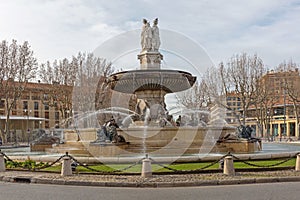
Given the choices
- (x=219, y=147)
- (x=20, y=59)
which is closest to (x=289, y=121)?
(x=20, y=59)

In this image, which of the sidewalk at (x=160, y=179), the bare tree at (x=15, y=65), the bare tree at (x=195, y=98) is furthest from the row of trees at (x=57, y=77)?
the sidewalk at (x=160, y=179)

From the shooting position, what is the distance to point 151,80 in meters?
23.4

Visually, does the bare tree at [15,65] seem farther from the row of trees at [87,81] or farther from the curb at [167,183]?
the curb at [167,183]

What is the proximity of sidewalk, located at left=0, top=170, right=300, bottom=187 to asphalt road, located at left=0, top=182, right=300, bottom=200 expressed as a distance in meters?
0.40

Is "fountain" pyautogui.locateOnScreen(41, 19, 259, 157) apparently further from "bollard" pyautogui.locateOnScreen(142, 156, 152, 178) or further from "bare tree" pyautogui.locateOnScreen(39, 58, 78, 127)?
"bare tree" pyautogui.locateOnScreen(39, 58, 78, 127)

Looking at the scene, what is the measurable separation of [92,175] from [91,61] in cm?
3755

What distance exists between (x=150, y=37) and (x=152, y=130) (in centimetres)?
827

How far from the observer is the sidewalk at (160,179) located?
11.8 m

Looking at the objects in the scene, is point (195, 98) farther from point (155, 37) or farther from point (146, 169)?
point (146, 169)

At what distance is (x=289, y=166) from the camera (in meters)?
14.4

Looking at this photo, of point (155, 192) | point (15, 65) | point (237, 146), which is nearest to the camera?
point (155, 192)

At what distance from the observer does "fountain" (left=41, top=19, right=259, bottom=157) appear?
1844cm

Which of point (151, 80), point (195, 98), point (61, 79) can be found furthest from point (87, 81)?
point (151, 80)

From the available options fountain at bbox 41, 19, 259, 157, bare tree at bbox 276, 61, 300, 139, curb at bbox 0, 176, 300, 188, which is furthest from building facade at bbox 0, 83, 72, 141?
curb at bbox 0, 176, 300, 188
